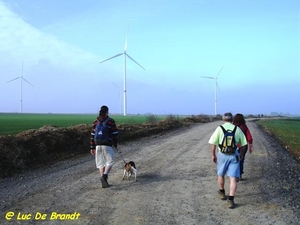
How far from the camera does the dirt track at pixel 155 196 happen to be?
5.86 m

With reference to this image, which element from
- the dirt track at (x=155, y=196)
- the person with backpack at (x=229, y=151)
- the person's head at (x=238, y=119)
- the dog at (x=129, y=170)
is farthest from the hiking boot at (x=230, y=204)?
the dog at (x=129, y=170)

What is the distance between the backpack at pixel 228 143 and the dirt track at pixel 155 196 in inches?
43.7

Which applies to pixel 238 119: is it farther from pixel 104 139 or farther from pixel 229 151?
pixel 104 139

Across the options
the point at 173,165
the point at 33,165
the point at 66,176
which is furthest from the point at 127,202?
the point at 33,165

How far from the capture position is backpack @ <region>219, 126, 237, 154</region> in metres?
6.70

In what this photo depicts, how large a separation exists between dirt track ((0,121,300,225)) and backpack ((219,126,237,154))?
1.11 meters

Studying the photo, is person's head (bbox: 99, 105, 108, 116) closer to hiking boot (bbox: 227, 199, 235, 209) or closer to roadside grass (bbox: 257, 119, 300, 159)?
hiking boot (bbox: 227, 199, 235, 209)

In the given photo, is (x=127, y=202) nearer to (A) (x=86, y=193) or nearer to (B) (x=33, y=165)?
(A) (x=86, y=193)

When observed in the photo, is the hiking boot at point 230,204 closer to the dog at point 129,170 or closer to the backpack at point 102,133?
the dog at point 129,170

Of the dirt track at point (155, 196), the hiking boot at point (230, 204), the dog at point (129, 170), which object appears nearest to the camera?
the dirt track at point (155, 196)

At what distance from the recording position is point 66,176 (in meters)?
9.41

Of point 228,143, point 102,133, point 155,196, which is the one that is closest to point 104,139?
point 102,133

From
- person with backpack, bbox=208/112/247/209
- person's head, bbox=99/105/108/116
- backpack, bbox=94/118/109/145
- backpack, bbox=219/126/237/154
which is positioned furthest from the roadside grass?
person's head, bbox=99/105/108/116

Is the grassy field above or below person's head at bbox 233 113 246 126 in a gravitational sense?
below
